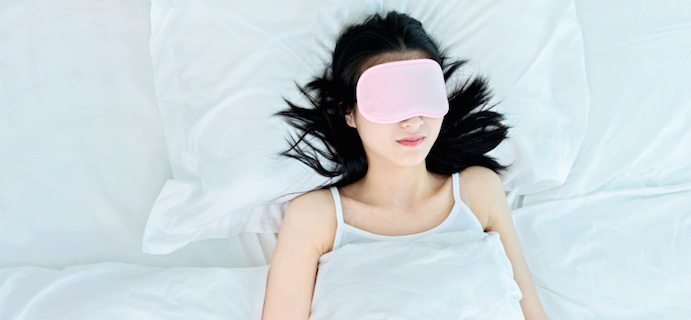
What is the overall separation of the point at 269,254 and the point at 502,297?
602 millimetres

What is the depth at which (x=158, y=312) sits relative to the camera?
1.00 meters

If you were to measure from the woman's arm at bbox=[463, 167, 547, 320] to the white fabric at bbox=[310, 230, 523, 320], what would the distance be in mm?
115

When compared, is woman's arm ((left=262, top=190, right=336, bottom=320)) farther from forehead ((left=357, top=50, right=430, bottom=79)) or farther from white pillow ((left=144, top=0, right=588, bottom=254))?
forehead ((left=357, top=50, right=430, bottom=79))

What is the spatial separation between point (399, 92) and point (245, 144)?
0.41 m

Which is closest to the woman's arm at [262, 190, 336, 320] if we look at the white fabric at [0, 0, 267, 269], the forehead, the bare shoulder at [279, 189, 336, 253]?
the bare shoulder at [279, 189, 336, 253]

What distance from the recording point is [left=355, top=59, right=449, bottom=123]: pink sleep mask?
0.95 meters

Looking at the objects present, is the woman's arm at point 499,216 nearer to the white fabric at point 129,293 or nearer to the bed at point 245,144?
the bed at point 245,144

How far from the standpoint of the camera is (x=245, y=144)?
1.15 m

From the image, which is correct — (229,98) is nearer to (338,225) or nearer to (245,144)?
(245,144)

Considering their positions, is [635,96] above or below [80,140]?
above

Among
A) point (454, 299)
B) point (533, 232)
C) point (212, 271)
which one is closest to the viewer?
point (454, 299)

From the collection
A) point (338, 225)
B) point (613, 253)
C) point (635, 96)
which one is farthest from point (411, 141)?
point (635, 96)

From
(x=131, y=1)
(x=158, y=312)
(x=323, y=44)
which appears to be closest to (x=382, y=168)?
(x=323, y=44)

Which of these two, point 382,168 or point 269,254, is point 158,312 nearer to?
point 269,254
